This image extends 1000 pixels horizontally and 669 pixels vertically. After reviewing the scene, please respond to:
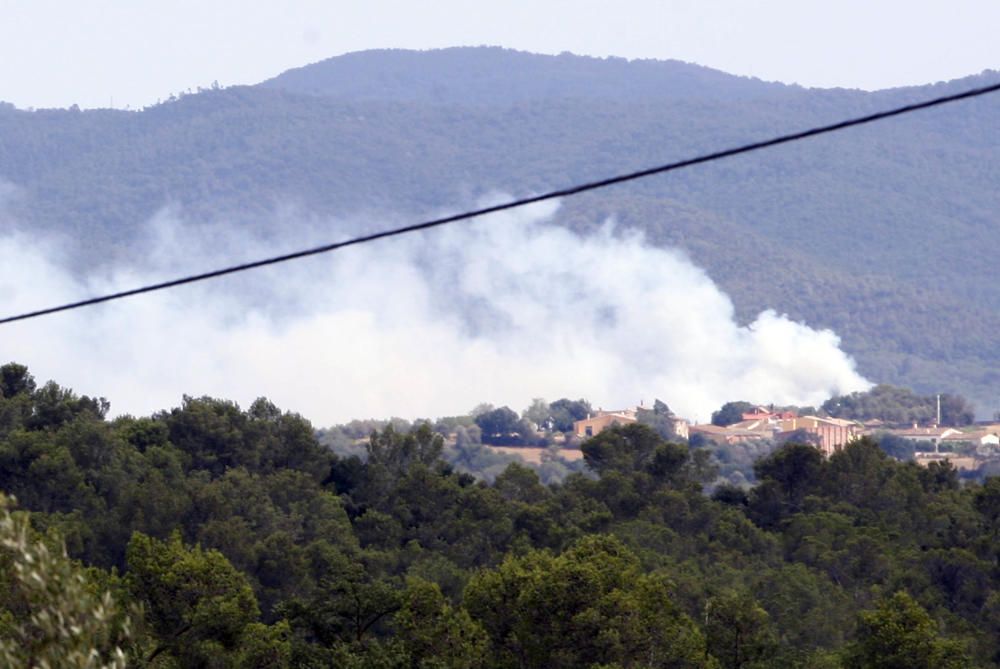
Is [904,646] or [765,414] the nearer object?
[904,646]

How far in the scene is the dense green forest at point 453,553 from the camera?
34.1m

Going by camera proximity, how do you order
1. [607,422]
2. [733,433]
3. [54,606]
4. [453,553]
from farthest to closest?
[733,433] → [607,422] → [453,553] → [54,606]

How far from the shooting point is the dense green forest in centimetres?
3406

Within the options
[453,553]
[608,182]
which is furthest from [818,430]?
[608,182]

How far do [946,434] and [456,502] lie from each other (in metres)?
117

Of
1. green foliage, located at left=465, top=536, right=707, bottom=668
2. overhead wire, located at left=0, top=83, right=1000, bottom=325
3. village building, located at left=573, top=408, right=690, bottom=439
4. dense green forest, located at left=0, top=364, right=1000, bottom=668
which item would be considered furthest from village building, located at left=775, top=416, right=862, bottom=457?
overhead wire, located at left=0, top=83, right=1000, bottom=325

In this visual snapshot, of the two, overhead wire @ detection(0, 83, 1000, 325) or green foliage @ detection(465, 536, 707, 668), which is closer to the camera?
overhead wire @ detection(0, 83, 1000, 325)

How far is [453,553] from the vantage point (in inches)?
2069

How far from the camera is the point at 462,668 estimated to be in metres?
33.0

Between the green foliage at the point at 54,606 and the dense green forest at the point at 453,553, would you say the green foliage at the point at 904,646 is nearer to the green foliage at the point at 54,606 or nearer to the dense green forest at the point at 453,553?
the dense green forest at the point at 453,553

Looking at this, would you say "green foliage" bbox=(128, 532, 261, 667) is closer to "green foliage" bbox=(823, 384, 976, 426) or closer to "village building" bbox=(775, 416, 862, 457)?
"village building" bbox=(775, 416, 862, 457)

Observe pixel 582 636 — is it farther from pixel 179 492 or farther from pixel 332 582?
pixel 179 492

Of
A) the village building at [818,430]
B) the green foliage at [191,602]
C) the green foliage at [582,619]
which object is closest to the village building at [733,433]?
the village building at [818,430]

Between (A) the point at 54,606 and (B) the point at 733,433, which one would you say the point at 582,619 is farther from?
(B) the point at 733,433
